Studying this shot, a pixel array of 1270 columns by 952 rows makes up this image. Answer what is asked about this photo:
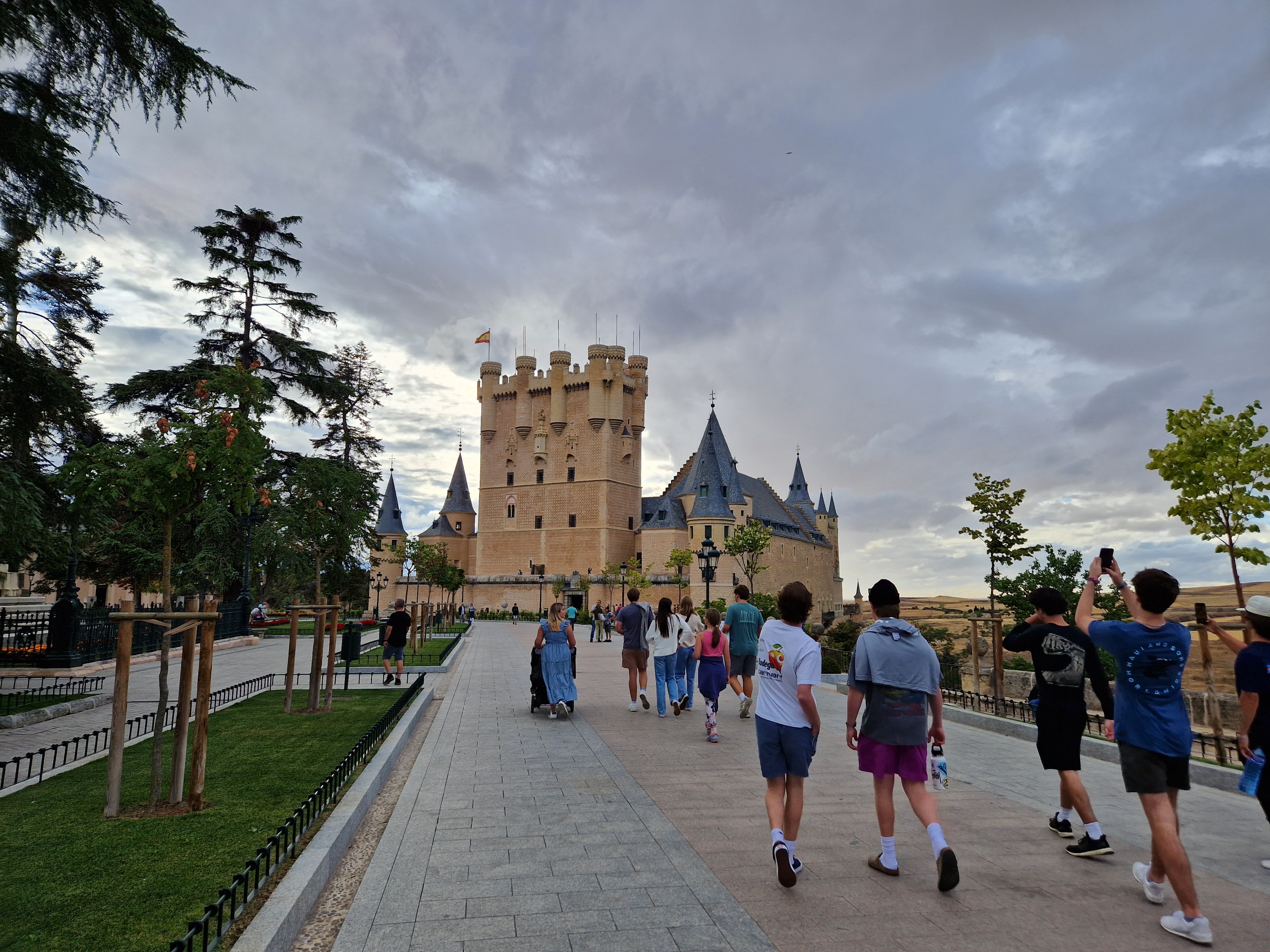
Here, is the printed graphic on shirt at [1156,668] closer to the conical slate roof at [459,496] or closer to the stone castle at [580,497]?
the stone castle at [580,497]

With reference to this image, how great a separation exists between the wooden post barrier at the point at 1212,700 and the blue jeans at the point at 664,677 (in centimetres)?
645

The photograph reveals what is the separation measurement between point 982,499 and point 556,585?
46896mm

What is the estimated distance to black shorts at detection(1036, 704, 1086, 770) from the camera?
4953 mm

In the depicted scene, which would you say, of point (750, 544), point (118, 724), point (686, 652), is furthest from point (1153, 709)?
point (750, 544)

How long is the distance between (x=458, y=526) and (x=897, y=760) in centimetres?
7340

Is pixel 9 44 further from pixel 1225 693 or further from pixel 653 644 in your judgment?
pixel 1225 693

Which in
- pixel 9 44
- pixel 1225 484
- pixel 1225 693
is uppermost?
pixel 9 44

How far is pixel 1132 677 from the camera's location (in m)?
4.21

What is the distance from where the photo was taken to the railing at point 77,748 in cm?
637

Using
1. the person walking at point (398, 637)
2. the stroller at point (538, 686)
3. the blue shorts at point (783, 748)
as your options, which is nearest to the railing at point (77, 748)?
the person walking at point (398, 637)

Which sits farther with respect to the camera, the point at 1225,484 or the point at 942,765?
the point at 1225,484

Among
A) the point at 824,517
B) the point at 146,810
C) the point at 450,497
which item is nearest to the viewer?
the point at 146,810

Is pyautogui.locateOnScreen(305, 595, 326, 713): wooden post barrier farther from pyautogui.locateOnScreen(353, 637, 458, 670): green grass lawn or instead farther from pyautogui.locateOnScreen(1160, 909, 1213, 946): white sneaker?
pyautogui.locateOnScreen(1160, 909, 1213, 946): white sneaker

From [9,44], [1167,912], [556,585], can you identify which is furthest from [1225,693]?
[556,585]
